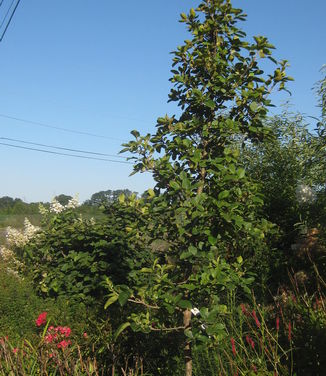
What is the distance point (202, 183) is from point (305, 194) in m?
5.11

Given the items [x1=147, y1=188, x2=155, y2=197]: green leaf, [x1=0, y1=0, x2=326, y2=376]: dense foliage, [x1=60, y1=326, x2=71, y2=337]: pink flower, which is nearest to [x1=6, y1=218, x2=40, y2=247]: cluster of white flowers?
[x1=0, y1=0, x2=326, y2=376]: dense foliage

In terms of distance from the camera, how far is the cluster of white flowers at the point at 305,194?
7.82m

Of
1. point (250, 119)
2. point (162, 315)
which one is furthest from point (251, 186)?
point (162, 315)

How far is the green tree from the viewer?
10.2 ft

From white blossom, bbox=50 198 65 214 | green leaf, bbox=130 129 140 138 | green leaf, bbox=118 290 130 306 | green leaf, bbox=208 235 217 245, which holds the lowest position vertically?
green leaf, bbox=118 290 130 306

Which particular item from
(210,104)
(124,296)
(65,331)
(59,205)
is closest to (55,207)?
(59,205)

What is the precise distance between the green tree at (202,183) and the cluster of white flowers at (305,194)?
441 cm

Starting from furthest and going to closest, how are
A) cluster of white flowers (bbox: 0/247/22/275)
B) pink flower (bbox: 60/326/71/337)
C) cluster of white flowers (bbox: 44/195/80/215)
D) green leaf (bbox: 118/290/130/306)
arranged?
cluster of white flowers (bbox: 0/247/22/275), cluster of white flowers (bbox: 44/195/80/215), pink flower (bbox: 60/326/71/337), green leaf (bbox: 118/290/130/306)

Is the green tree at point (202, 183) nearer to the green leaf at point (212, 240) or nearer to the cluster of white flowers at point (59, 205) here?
the green leaf at point (212, 240)

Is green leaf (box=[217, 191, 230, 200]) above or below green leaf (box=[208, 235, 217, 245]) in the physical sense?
above

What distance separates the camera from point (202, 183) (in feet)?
10.6

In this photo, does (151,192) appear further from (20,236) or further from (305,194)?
(20,236)

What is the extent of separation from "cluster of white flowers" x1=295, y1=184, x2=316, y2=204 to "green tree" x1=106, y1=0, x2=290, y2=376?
14.5 feet

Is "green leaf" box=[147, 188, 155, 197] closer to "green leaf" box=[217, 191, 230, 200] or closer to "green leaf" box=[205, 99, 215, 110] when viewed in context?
"green leaf" box=[217, 191, 230, 200]
